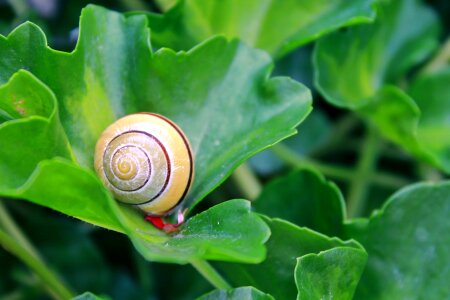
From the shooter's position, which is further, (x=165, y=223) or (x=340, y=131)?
(x=340, y=131)

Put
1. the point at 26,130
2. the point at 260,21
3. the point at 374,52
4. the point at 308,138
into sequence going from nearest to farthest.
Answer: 1. the point at 26,130
2. the point at 260,21
3. the point at 374,52
4. the point at 308,138

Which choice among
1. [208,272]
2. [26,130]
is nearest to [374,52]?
[208,272]

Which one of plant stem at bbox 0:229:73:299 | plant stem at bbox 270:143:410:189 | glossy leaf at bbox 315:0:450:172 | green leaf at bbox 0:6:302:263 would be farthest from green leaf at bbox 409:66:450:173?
plant stem at bbox 0:229:73:299

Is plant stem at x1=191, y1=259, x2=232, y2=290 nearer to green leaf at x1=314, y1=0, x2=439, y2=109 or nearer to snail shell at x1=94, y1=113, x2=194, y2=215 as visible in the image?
snail shell at x1=94, y1=113, x2=194, y2=215

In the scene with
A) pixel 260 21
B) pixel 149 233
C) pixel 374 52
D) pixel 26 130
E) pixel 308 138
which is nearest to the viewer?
pixel 26 130

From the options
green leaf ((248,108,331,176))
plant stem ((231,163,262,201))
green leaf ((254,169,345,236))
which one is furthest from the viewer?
green leaf ((248,108,331,176))

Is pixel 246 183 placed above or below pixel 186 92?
below

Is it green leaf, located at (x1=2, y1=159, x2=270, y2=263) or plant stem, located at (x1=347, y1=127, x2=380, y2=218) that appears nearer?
green leaf, located at (x1=2, y1=159, x2=270, y2=263)

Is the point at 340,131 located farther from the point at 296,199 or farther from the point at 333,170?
the point at 296,199
